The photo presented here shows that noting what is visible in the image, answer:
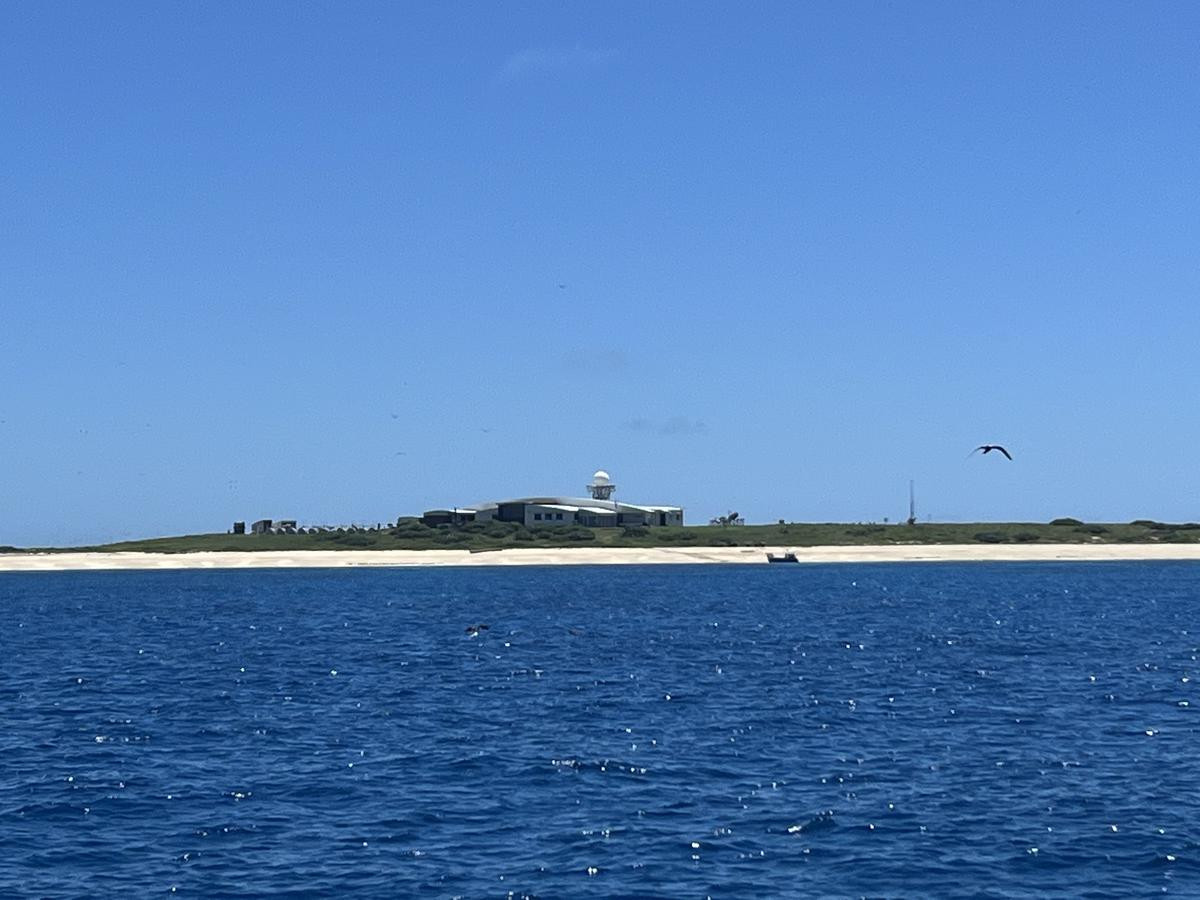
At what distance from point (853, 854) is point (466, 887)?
9.01 meters

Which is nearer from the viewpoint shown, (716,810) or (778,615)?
(716,810)

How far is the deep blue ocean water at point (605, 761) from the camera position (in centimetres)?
3127

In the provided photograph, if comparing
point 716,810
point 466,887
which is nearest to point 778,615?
point 716,810

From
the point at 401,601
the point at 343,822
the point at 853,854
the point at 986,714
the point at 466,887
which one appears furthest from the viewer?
the point at 401,601

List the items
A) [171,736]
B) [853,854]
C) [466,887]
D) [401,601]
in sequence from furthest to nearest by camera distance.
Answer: [401,601], [171,736], [853,854], [466,887]

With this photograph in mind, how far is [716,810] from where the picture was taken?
121ft

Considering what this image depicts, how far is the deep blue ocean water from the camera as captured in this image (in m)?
31.3

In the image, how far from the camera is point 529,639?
88000 millimetres

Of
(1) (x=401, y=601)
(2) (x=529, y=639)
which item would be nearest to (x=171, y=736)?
(2) (x=529, y=639)

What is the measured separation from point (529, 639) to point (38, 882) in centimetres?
5805

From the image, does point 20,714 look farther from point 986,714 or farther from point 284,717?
point 986,714

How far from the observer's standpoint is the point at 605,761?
4372cm

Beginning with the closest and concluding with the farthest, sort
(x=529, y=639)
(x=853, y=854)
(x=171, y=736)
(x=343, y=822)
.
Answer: (x=853, y=854)
(x=343, y=822)
(x=171, y=736)
(x=529, y=639)

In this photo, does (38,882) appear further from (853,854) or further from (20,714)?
(20,714)
